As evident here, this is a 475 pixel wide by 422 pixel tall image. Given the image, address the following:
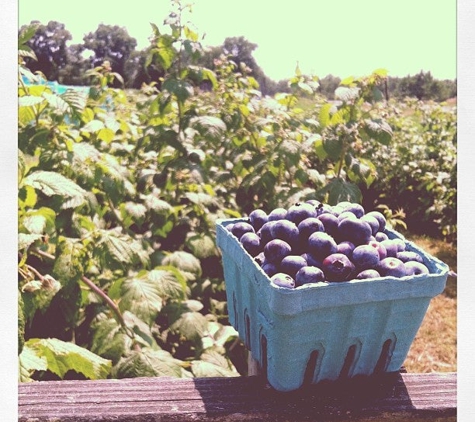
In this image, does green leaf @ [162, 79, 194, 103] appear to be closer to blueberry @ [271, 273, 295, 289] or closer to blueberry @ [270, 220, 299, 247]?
blueberry @ [270, 220, 299, 247]

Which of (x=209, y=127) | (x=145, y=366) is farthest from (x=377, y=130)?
(x=145, y=366)

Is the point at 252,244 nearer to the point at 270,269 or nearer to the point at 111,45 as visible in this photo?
the point at 270,269

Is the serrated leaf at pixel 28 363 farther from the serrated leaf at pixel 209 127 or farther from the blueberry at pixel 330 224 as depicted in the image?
the serrated leaf at pixel 209 127

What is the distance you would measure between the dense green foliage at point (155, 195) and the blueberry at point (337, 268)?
0.75 meters

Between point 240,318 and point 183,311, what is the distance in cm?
105

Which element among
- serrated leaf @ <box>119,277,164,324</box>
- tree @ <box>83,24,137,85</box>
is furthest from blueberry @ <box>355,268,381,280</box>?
tree @ <box>83,24,137,85</box>

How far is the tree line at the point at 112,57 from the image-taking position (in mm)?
2479

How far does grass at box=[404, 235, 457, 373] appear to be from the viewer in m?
3.29

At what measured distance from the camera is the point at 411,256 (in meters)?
1.08

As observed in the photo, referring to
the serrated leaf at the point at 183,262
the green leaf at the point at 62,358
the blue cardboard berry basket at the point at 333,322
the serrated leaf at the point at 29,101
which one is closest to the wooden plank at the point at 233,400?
the blue cardboard berry basket at the point at 333,322

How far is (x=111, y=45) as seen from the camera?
2967 millimetres

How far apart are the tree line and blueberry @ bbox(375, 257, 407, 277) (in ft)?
2.99
